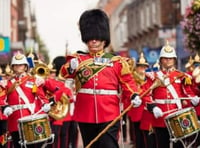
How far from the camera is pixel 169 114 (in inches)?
352

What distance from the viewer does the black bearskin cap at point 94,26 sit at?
7.68 m

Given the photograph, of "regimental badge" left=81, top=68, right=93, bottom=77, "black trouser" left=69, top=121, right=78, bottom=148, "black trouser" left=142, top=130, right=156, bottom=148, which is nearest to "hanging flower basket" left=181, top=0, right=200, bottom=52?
"black trouser" left=69, top=121, right=78, bottom=148

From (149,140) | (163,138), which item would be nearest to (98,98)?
(163,138)

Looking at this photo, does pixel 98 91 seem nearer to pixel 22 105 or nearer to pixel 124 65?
pixel 124 65

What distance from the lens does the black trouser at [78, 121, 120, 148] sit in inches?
289

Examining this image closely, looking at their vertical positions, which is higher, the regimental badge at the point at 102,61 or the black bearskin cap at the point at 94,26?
the black bearskin cap at the point at 94,26

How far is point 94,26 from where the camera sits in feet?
25.3

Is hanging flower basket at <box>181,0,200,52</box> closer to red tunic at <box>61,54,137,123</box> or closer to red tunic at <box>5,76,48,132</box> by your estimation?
red tunic at <box>5,76,48,132</box>

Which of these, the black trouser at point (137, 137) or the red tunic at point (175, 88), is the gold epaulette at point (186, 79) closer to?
the red tunic at point (175, 88)

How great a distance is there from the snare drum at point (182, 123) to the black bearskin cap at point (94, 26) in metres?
1.45

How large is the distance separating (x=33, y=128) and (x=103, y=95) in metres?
1.52

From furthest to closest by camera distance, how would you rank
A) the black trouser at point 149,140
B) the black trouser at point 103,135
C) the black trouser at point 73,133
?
the black trouser at point 73,133 < the black trouser at point 149,140 < the black trouser at point 103,135

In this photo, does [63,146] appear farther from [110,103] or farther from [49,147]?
[110,103]

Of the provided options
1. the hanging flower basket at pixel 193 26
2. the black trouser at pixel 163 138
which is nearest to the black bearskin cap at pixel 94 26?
the black trouser at pixel 163 138
